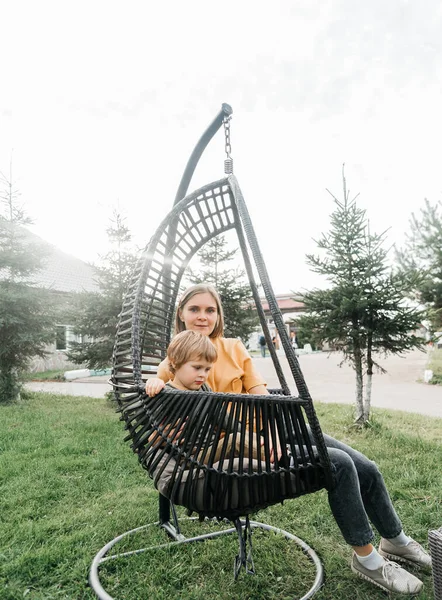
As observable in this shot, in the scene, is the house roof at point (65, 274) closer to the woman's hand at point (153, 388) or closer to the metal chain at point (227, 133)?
the metal chain at point (227, 133)

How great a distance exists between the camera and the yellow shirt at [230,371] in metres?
2.06

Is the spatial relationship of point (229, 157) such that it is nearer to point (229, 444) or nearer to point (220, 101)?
point (220, 101)

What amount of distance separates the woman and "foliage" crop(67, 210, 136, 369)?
4.86 m

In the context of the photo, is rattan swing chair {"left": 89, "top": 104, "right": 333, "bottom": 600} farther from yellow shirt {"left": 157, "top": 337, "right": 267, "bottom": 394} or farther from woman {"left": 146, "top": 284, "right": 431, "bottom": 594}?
yellow shirt {"left": 157, "top": 337, "right": 267, "bottom": 394}

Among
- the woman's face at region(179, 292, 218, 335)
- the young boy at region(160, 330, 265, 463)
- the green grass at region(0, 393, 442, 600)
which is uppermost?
the woman's face at region(179, 292, 218, 335)

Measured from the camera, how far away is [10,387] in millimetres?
7801

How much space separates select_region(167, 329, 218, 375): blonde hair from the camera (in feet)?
5.78

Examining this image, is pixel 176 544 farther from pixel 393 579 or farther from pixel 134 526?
pixel 393 579

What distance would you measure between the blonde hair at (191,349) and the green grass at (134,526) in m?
0.99

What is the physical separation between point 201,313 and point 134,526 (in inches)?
52.0

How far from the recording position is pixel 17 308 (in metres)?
7.85

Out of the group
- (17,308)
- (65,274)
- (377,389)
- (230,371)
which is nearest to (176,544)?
(230,371)

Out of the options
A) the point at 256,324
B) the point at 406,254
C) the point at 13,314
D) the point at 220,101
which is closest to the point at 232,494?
the point at 220,101

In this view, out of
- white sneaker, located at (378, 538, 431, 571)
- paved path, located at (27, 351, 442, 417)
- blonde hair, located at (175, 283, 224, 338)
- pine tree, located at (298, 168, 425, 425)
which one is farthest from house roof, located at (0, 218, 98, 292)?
white sneaker, located at (378, 538, 431, 571)
